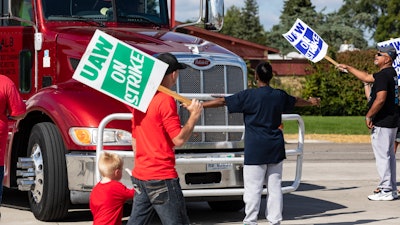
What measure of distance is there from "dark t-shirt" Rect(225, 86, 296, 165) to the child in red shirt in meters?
1.79

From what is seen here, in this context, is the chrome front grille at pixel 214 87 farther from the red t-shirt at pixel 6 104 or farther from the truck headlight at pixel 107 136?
the red t-shirt at pixel 6 104

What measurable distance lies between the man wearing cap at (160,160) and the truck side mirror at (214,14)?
4.38 meters

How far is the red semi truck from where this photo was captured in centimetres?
965

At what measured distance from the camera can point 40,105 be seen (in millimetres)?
10062

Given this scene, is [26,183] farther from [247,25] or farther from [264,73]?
[247,25]

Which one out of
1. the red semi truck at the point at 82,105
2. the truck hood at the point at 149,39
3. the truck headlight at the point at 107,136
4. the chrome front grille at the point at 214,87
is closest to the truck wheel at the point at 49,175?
the red semi truck at the point at 82,105

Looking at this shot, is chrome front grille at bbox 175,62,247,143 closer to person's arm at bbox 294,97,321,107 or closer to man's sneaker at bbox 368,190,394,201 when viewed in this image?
person's arm at bbox 294,97,321,107

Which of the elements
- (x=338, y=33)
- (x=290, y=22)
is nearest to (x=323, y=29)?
(x=338, y=33)

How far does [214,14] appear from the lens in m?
11.5

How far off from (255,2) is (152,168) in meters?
142

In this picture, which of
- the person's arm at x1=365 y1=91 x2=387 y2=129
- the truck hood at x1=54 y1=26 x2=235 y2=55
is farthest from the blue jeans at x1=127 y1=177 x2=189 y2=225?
the person's arm at x1=365 y1=91 x2=387 y2=129

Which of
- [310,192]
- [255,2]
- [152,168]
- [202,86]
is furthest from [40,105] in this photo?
[255,2]

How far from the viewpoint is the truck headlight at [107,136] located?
9.55 meters

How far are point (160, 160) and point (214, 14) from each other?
4705mm
